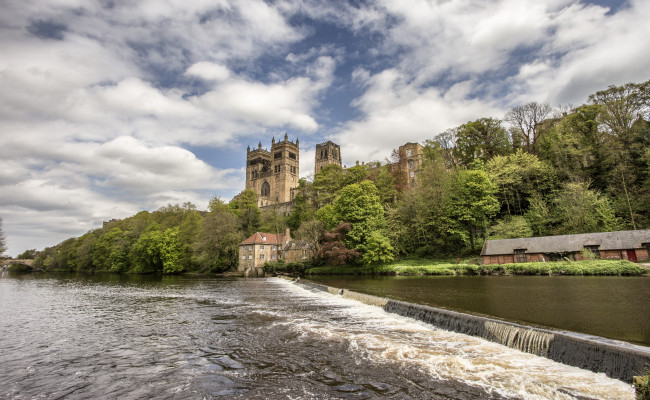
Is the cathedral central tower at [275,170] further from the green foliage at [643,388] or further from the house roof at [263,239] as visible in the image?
the green foliage at [643,388]

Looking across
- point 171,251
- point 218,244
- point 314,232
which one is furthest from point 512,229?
point 171,251

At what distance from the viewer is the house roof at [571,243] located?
2823cm

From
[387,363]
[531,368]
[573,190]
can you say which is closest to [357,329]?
[387,363]

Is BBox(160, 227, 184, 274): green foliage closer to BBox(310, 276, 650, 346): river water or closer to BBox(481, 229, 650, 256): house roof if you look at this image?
BBox(481, 229, 650, 256): house roof

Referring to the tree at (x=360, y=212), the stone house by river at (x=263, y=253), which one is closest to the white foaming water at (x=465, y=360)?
the tree at (x=360, y=212)

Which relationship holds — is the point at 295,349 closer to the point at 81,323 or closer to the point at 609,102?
the point at 81,323

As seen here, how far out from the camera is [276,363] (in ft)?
27.5

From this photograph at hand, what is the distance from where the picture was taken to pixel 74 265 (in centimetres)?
8600

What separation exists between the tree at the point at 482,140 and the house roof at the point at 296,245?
29.3m

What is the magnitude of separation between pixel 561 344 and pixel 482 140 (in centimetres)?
4865

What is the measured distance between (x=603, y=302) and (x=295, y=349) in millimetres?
13215

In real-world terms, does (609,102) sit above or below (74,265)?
above

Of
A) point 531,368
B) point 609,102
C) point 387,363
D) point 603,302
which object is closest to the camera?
point 531,368

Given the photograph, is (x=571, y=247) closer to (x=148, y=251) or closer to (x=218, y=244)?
(x=218, y=244)
